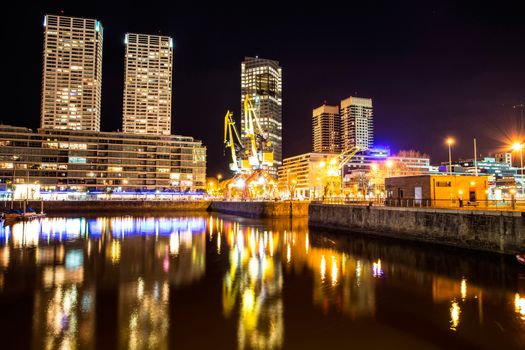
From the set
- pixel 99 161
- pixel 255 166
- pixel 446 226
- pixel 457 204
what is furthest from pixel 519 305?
pixel 99 161

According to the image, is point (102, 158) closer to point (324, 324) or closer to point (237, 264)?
point (237, 264)

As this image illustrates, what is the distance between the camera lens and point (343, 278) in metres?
22.2

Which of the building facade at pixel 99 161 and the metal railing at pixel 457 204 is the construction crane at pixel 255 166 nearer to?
the building facade at pixel 99 161

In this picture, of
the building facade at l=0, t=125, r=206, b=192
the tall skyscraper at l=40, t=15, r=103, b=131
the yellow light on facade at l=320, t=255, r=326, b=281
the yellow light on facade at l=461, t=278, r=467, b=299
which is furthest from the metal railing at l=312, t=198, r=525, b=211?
the tall skyscraper at l=40, t=15, r=103, b=131

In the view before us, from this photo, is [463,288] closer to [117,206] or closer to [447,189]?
[447,189]

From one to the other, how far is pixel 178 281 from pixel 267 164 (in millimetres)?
86923

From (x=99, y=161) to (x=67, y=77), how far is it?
248ft

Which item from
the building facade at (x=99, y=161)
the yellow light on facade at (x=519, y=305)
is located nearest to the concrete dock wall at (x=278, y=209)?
the yellow light on facade at (x=519, y=305)

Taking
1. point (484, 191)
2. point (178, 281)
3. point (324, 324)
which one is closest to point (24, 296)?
point (178, 281)

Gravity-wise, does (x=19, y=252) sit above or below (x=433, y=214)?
below

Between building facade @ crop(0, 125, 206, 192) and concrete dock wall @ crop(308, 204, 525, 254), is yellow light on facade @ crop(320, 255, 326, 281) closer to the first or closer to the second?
concrete dock wall @ crop(308, 204, 525, 254)

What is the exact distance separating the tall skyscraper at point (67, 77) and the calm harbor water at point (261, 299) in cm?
18575

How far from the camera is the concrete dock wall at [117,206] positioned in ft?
336

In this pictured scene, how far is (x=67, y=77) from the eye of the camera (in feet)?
642
